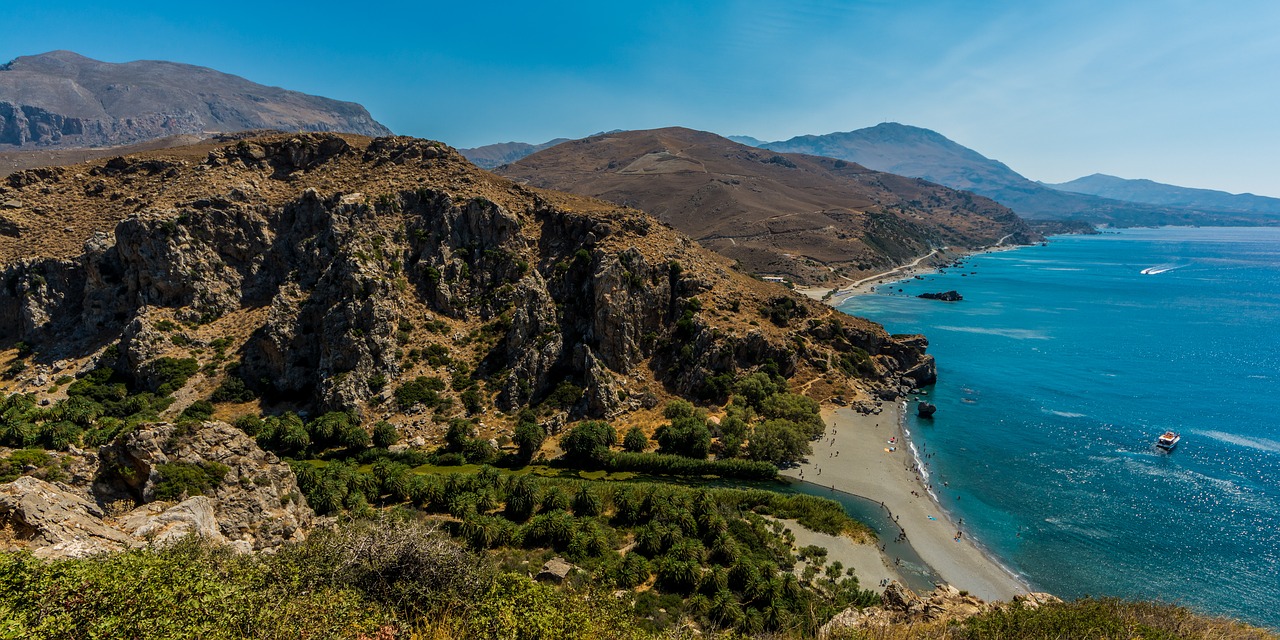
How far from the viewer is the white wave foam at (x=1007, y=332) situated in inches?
4956

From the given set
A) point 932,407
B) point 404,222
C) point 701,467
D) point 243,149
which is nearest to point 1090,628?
point 701,467

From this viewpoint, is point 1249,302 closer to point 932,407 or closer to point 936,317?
point 936,317

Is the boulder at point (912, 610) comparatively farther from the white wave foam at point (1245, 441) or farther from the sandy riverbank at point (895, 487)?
the white wave foam at point (1245, 441)

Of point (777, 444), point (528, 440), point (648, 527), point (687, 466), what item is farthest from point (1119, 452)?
point (528, 440)

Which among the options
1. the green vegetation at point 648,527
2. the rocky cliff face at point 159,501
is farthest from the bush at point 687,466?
the rocky cliff face at point 159,501

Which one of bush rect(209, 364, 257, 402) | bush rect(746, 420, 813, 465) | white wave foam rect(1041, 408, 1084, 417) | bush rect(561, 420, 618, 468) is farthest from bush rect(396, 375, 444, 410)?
white wave foam rect(1041, 408, 1084, 417)

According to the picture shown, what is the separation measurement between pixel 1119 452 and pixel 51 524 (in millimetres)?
101443

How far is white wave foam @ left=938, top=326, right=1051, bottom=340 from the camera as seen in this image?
413ft

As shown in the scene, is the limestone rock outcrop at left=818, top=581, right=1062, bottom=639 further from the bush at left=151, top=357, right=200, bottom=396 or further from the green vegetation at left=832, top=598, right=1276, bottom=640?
the bush at left=151, top=357, right=200, bottom=396

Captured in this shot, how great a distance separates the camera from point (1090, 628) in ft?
72.8

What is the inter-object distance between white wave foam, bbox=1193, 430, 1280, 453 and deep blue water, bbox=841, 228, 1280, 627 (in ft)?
1.02

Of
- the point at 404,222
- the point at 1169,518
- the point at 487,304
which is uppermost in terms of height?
the point at 404,222

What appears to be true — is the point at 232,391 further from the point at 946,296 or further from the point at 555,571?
the point at 946,296

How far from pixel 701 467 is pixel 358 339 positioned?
157 feet
